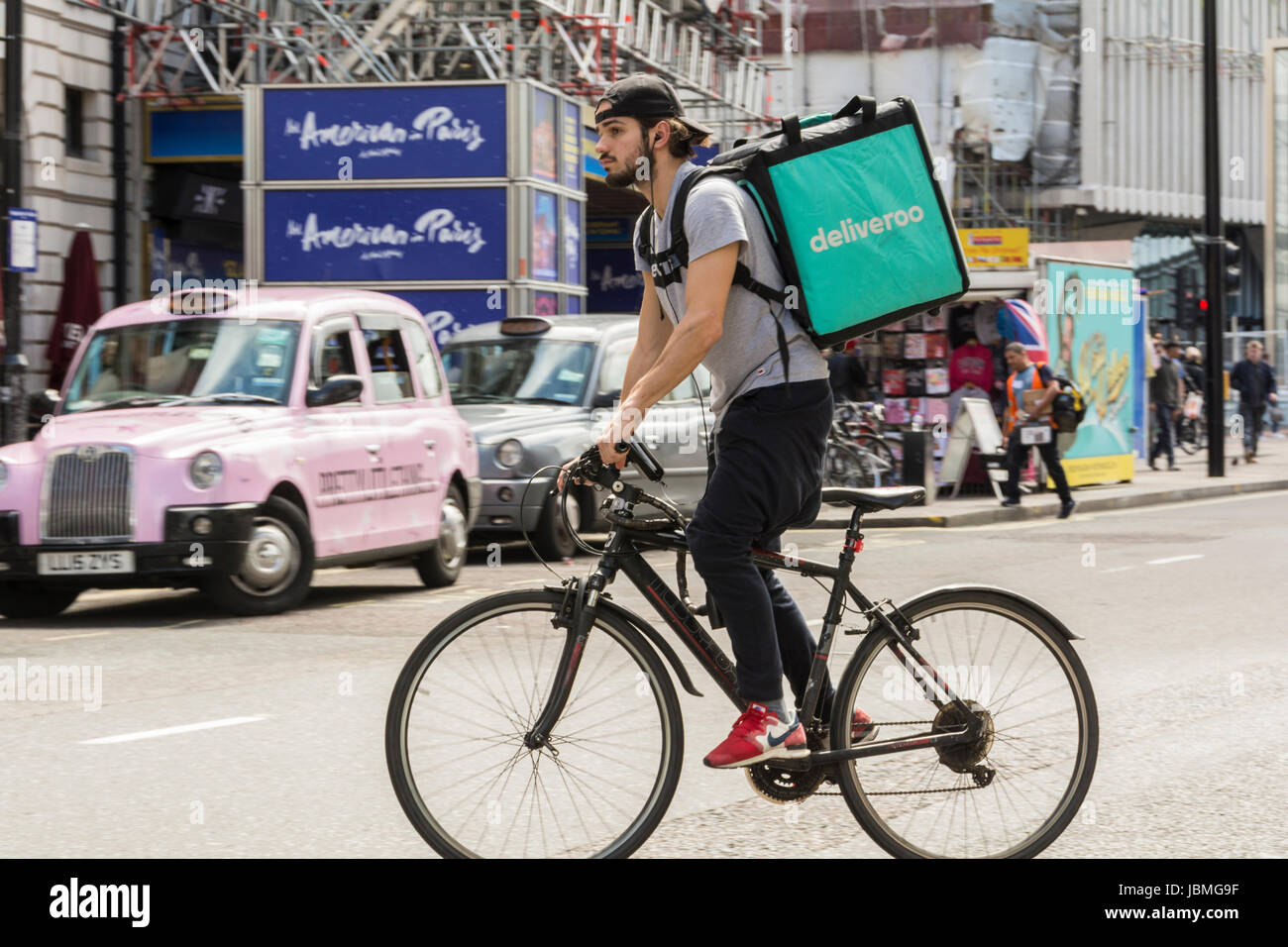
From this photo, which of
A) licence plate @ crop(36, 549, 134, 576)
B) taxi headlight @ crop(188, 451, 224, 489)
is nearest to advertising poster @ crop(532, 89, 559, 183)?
taxi headlight @ crop(188, 451, 224, 489)

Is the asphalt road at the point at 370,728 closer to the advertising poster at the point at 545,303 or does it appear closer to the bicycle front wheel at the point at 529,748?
the bicycle front wheel at the point at 529,748

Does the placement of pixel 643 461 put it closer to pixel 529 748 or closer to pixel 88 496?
pixel 529 748

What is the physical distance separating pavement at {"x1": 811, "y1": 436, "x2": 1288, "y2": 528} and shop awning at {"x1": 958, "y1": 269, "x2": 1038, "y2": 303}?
225 cm

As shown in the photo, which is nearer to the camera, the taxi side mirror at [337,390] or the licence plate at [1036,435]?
the taxi side mirror at [337,390]

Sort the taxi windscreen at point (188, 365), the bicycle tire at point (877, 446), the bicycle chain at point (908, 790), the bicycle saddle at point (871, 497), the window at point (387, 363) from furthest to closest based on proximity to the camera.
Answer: the bicycle tire at point (877, 446)
the window at point (387, 363)
the taxi windscreen at point (188, 365)
the bicycle chain at point (908, 790)
the bicycle saddle at point (871, 497)

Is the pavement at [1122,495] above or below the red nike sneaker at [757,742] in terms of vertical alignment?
above

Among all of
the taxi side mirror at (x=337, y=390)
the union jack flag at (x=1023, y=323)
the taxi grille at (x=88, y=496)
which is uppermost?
the union jack flag at (x=1023, y=323)

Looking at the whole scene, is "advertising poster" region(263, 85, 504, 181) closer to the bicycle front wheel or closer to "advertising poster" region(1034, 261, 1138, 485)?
"advertising poster" region(1034, 261, 1138, 485)

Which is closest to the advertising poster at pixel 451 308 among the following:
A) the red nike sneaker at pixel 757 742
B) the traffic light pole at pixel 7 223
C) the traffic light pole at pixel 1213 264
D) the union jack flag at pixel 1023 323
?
the traffic light pole at pixel 7 223

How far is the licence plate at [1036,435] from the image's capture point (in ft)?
60.2

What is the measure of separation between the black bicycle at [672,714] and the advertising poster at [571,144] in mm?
15829

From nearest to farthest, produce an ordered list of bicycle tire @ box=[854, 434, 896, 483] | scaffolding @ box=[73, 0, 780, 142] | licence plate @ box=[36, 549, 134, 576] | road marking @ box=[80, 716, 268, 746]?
1. road marking @ box=[80, 716, 268, 746]
2. licence plate @ box=[36, 549, 134, 576]
3. bicycle tire @ box=[854, 434, 896, 483]
4. scaffolding @ box=[73, 0, 780, 142]

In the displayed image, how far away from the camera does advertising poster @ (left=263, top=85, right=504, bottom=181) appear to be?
1886 cm

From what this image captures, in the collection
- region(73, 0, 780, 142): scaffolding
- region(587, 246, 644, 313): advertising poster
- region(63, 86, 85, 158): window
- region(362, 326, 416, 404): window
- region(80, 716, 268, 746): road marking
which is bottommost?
region(80, 716, 268, 746): road marking
